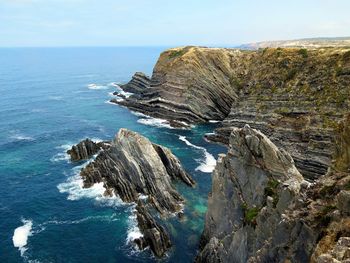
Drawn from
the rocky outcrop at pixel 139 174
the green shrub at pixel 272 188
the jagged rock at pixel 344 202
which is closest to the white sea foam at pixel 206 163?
the rocky outcrop at pixel 139 174

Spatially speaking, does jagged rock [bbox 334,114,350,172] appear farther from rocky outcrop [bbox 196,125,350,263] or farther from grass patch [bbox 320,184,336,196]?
grass patch [bbox 320,184,336,196]

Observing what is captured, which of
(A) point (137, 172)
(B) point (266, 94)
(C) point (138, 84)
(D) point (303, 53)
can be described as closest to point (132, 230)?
(A) point (137, 172)

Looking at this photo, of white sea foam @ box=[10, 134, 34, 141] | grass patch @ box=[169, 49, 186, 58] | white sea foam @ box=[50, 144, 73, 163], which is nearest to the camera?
white sea foam @ box=[50, 144, 73, 163]

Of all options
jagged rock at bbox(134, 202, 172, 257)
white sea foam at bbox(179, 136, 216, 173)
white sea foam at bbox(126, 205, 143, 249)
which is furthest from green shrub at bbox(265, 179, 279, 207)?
white sea foam at bbox(179, 136, 216, 173)

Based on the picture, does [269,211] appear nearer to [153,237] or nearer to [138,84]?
[153,237]

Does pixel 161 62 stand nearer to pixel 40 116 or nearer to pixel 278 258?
pixel 40 116

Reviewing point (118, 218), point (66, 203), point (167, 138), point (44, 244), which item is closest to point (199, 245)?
point (118, 218)
